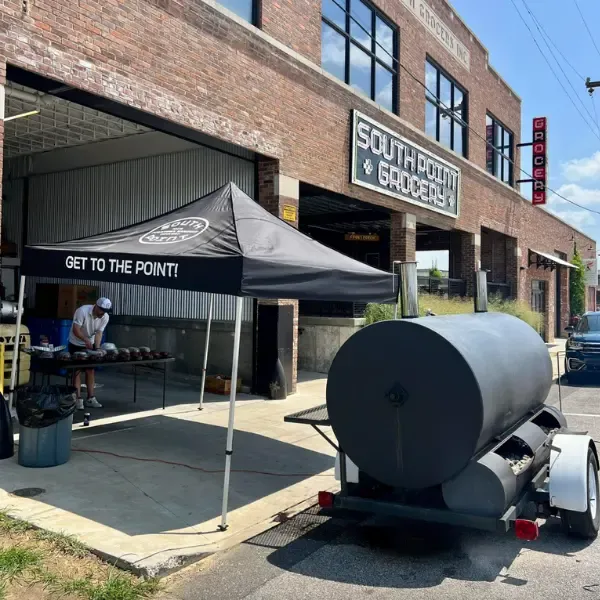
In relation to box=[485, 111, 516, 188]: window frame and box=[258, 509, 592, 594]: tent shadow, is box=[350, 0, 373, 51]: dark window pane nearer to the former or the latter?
box=[485, 111, 516, 188]: window frame

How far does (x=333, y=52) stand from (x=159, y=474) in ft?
33.4

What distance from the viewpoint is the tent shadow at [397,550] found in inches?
172

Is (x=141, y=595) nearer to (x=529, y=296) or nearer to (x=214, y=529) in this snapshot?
(x=214, y=529)

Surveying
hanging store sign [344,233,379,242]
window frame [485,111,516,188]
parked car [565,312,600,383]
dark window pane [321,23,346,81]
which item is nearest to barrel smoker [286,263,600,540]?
dark window pane [321,23,346,81]

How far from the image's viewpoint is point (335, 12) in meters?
13.3

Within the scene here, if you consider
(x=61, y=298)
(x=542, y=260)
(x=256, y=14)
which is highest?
(x=256, y=14)

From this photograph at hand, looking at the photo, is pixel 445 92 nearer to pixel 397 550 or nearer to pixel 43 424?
pixel 43 424

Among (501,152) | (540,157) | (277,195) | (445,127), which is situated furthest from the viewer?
(540,157)

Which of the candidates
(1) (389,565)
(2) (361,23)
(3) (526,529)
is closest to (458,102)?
(2) (361,23)

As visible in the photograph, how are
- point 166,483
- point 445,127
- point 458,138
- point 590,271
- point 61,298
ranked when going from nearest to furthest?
point 166,483 → point 61,298 → point 445,127 → point 458,138 → point 590,271

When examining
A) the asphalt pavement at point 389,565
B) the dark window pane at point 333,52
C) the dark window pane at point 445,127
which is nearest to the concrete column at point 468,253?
the dark window pane at point 445,127

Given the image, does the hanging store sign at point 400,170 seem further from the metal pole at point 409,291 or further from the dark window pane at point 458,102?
the metal pole at point 409,291

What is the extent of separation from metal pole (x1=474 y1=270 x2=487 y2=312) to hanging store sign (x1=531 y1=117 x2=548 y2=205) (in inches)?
810

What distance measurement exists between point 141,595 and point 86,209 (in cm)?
1124
